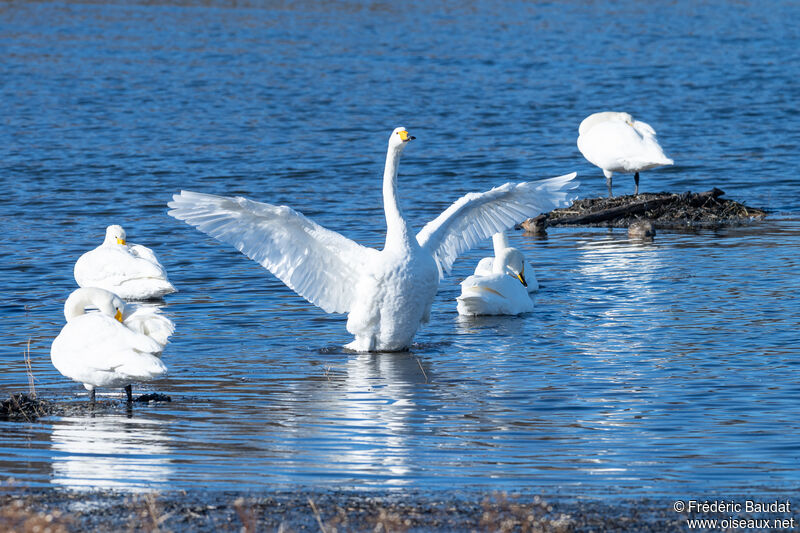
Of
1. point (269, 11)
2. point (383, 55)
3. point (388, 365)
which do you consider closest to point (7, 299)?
point (388, 365)

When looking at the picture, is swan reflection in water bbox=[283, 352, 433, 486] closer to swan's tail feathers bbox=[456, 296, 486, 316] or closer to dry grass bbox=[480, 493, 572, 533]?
dry grass bbox=[480, 493, 572, 533]

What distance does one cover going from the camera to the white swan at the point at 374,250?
33.6 ft

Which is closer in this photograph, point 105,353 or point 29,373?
point 105,353

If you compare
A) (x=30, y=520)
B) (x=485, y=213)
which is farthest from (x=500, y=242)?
(x=30, y=520)

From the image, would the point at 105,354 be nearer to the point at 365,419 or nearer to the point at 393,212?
the point at 365,419

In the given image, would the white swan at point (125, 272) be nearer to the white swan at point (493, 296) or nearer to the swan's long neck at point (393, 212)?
the white swan at point (493, 296)

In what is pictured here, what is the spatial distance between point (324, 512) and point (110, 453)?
1805 mm

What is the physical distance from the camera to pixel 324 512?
20.0 ft

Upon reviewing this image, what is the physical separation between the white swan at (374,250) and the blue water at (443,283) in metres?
0.38

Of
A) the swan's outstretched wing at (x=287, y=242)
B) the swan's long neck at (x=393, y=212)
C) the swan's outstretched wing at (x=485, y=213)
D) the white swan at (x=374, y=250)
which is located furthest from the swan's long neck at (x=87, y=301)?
the swan's outstretched wing at (x=485, y=213)

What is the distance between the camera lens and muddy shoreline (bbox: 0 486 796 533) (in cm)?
583

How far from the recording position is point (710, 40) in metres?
36.2

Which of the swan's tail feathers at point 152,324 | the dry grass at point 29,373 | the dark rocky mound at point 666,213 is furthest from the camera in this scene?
the dark rocky mound at point 666,213

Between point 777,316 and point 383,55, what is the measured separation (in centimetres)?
2388
